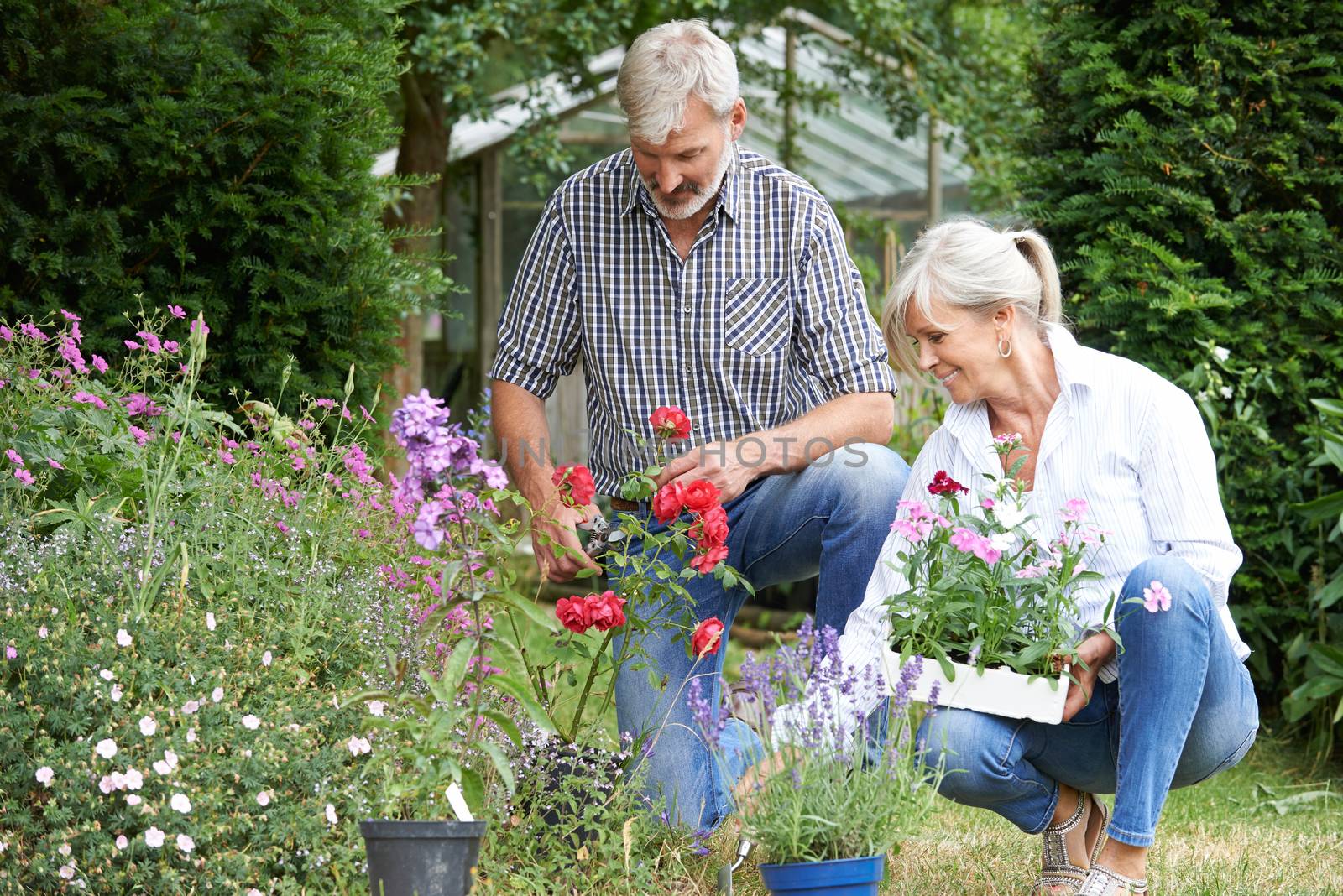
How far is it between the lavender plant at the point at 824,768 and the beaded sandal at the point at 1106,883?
313 millimetres

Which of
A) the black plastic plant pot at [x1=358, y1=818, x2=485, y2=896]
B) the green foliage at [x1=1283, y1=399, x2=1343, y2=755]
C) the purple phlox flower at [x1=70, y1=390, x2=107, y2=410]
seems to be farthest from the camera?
the green foliage at [x1=1283, y1=399, x2=1343, y2=755]

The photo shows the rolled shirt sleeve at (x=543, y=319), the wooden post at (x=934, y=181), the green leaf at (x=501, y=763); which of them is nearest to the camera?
the green leaf at (x=501, y=763)

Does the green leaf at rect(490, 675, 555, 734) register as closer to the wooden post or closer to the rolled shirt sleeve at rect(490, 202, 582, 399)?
the rolled shirt sleeve at rect(490, 202, 582, 399)

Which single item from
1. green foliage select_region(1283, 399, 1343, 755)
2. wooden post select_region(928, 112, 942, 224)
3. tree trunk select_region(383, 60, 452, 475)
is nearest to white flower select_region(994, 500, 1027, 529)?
green foliage select_region(1283, 399, 1343, 755)

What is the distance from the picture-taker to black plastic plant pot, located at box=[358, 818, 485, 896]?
1.67 meters

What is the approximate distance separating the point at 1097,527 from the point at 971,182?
5049 mm

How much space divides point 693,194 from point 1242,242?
5.62 feet

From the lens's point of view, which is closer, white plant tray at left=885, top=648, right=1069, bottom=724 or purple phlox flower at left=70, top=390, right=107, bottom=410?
white plant tray at left=885, top=648, right=1069, bottom=724

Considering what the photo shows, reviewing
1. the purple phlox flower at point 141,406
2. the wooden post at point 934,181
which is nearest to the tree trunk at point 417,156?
the wooden post at point 934,181

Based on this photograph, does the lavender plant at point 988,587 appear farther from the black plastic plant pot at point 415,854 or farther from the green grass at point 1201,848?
the black plastic plant pot at point 415,854

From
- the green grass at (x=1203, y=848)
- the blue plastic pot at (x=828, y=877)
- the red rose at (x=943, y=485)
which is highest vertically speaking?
the red rose at (x=943, y=485)

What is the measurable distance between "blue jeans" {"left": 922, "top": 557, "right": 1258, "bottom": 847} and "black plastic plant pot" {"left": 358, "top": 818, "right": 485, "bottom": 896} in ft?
2.56

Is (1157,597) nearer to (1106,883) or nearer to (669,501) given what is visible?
(1106,883)

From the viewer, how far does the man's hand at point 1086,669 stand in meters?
2.24
